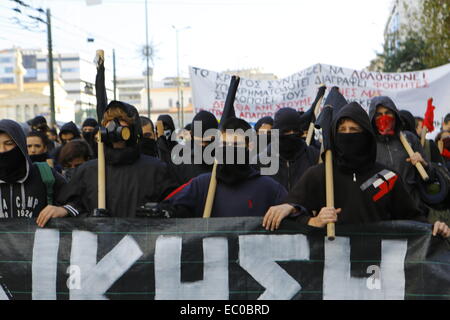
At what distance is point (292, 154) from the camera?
18.3 ft

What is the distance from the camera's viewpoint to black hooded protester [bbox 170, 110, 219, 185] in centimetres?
548

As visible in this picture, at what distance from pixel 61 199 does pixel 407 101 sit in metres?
7.50

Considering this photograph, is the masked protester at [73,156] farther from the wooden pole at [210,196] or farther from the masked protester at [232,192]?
the wooden pole at [210,196]

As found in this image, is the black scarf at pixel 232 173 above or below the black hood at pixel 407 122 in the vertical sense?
below

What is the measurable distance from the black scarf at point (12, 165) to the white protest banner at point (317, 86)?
6.28 m

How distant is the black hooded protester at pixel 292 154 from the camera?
18.0ft

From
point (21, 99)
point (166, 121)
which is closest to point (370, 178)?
point (166, 121)

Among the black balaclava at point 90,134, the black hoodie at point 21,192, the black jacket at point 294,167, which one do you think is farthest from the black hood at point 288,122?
the black balaclava at point 90,134

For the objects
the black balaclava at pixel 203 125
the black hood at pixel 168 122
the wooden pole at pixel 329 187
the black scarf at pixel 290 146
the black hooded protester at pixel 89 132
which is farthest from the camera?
the black hooded protester at pixel 89 132

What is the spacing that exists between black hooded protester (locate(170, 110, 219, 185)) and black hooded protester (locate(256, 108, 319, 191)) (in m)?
0.63

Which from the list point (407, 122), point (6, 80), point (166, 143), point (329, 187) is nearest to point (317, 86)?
point (407, 122)

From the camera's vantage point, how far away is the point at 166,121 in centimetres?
713

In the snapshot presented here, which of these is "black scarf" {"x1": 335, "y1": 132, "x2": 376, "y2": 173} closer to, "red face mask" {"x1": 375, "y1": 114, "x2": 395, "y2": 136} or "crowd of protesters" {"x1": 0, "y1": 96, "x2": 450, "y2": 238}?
"crowd of protesters" {"x1": 0, "y1": 96, "x2": 450, "y2": 238}
